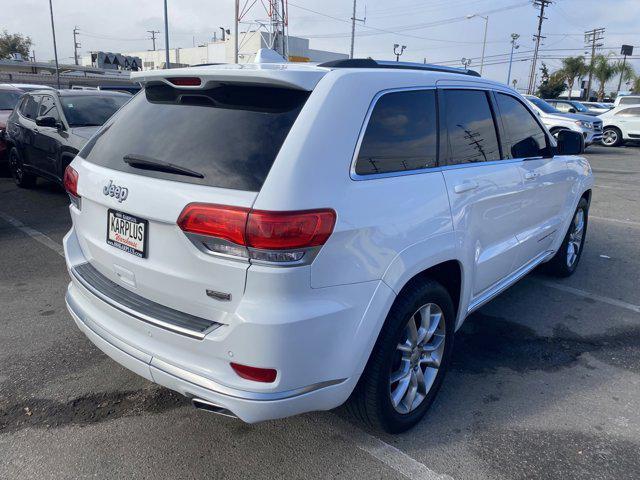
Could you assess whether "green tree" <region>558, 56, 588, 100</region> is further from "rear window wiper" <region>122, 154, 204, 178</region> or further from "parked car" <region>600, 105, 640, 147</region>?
"rear window wiper" <region>122, 154, 204, 178</region>

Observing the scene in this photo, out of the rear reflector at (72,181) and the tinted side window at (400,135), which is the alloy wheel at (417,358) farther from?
the rear reflector at (72,181)

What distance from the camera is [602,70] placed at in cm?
5403

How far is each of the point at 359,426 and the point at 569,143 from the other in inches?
123

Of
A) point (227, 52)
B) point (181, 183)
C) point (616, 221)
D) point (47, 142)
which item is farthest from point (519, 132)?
point (227, 52)

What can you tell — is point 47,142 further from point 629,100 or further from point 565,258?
point 629,100

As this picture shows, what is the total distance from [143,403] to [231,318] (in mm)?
1304

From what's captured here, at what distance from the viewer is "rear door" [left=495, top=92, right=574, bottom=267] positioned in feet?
12.5

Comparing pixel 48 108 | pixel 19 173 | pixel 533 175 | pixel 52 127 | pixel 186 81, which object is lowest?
pixel 19 173

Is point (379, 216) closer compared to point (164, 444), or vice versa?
point (379, 216)

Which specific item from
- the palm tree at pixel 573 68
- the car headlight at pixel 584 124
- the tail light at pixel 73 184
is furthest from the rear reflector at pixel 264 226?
the palm tree at pixel 573 68

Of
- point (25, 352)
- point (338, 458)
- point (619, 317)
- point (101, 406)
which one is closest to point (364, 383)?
point (338, 458)

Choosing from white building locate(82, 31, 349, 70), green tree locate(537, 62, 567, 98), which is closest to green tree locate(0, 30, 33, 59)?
white building locate(82, 31, 349, 70)

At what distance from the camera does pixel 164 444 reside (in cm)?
273

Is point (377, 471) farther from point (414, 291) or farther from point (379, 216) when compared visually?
point (379, 216)
